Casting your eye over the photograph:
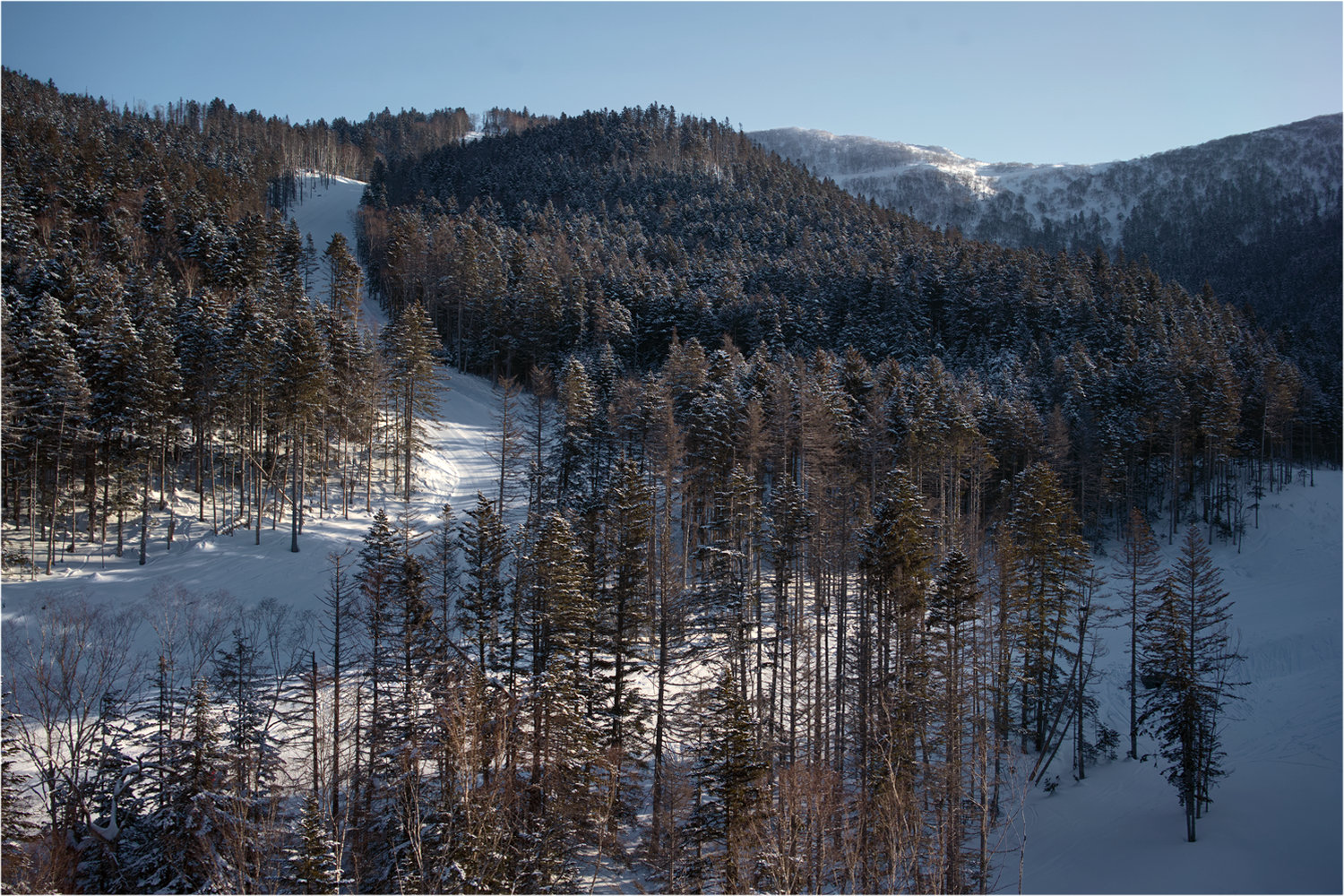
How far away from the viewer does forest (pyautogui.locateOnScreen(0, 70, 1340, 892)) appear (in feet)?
70.5

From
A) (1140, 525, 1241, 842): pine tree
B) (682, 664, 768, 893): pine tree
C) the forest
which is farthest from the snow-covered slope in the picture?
(1140, 525, 1241, 842): pine tree

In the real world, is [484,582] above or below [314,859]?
above

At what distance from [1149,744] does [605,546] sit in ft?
93.1

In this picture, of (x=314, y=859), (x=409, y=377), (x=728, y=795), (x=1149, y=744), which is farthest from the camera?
(x=409, y=377)

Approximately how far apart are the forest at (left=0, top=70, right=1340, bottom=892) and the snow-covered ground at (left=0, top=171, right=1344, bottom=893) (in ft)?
4.23

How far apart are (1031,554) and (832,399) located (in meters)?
19.0

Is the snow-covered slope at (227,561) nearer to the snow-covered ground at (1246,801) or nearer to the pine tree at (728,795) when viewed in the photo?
the pine tree at (728,795)

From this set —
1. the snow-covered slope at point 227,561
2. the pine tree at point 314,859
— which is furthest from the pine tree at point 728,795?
the snow-covered slope at point 227,561

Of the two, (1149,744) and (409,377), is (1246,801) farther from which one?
(409,377)

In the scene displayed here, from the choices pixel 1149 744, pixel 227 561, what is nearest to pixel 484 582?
pixel 227 561

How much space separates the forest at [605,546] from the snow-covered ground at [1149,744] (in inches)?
50.8

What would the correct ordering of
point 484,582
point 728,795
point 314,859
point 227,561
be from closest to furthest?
1. point 314,859
2. point 728,795
3. point 484,582
4. point 227,561

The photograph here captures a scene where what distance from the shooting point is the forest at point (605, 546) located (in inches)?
846

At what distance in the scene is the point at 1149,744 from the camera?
112 feet
